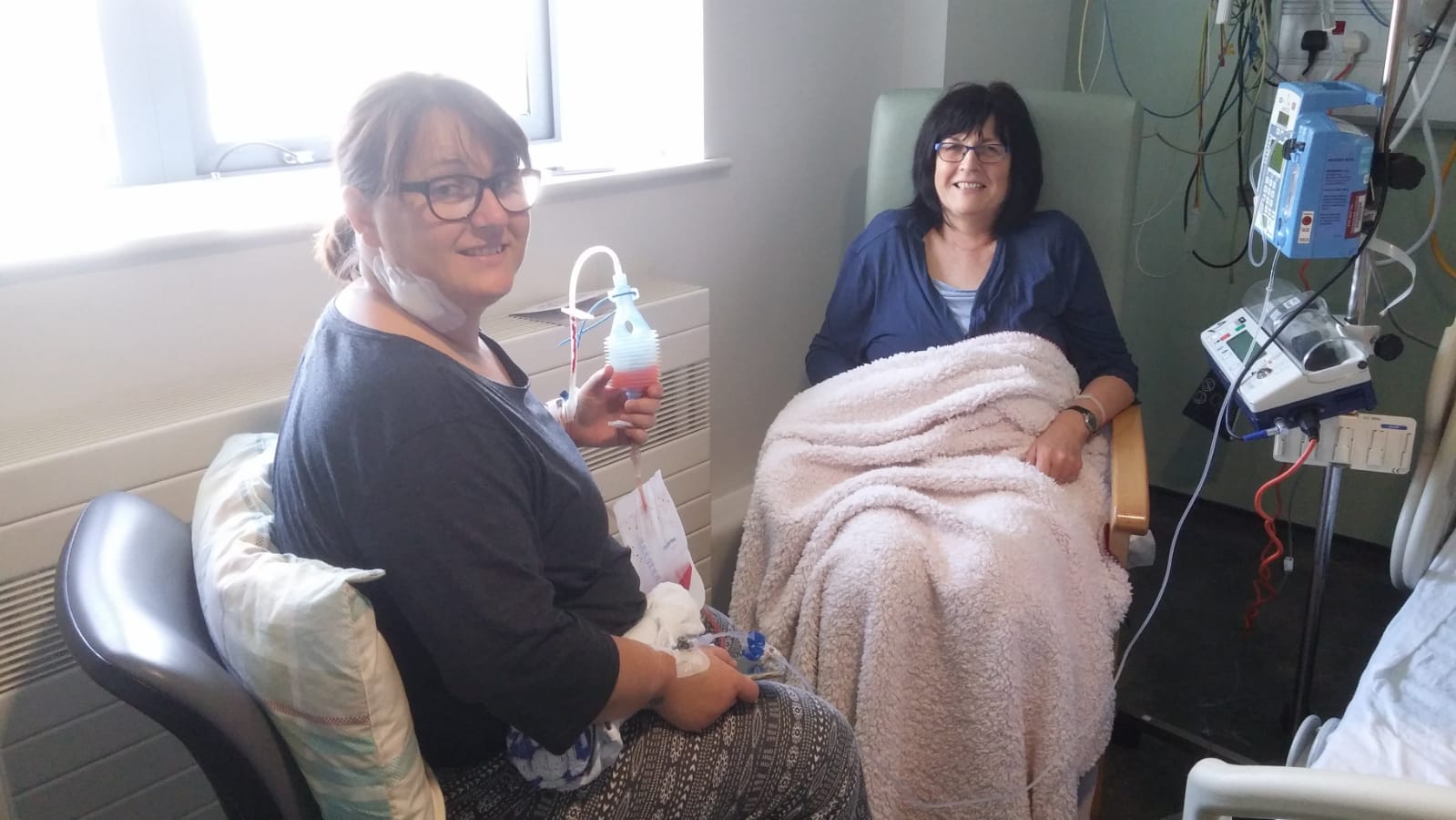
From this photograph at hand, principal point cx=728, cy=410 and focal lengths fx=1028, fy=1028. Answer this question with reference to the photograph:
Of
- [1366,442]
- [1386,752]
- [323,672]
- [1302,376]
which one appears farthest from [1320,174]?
[323,672]

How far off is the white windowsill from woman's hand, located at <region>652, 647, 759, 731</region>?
0.59m

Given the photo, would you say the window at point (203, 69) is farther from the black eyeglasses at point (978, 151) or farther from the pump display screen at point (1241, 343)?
the pump display screen at point (1241, 343)

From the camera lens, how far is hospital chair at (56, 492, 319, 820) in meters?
0.69

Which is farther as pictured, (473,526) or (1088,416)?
(1088,416)

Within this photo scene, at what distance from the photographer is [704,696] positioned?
40.4 inches

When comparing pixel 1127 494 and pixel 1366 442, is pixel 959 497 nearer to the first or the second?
pixel 1127 494

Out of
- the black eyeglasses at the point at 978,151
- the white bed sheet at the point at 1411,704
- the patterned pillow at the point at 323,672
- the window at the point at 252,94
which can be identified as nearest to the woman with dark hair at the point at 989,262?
the black eyeglasses at the point at 978,151

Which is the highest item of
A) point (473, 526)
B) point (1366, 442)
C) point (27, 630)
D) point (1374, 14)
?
point (1374, 14)

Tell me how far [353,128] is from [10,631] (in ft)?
2.16

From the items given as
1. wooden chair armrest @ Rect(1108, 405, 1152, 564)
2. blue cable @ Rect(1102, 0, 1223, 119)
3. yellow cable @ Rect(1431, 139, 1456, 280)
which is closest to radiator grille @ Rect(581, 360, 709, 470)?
wooden chair armrest @ Rect(1108, 405, 1152, 564)

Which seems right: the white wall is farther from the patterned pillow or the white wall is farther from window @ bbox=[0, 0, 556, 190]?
the patterned pillow

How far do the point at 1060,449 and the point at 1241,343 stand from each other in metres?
0.30

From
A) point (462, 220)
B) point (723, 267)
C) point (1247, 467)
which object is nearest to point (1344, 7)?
point (1247, 467)

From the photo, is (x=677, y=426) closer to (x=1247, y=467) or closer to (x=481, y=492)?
(x=481, y=492)
